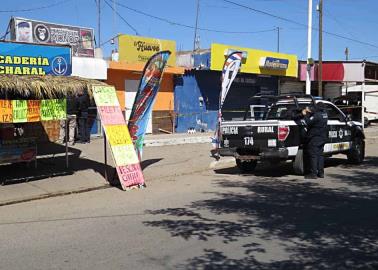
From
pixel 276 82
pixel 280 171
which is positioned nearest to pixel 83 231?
pixel 280 171

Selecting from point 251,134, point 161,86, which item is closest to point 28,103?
point 251,134

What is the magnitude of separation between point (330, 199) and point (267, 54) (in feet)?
62.6

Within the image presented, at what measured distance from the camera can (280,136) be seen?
1223cm

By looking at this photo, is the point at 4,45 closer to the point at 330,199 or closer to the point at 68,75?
the point at 68,75

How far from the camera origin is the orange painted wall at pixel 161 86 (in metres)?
21.0

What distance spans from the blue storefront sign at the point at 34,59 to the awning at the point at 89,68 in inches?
215

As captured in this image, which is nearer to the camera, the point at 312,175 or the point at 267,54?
the point at 312,175

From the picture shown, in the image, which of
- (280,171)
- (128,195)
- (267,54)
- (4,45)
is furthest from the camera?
(267,54)

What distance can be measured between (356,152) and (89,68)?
9916 millimetres

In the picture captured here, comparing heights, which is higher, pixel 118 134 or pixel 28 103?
pixel 28 103

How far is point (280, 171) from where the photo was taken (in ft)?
45.4

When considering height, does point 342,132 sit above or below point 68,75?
below

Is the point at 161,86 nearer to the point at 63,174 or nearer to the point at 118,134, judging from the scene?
the point at 63,174

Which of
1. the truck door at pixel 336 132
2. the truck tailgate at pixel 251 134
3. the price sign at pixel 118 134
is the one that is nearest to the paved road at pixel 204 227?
the truck tailgate at pixel 251 134
